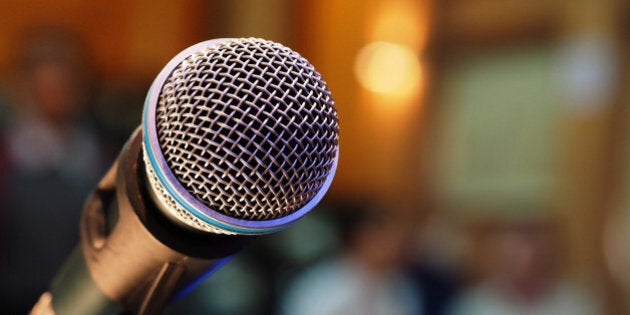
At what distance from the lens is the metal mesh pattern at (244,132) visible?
2.20ft

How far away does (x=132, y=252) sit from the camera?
30.5 inches

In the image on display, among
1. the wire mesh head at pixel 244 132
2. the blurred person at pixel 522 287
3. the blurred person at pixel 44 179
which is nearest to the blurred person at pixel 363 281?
the blurred person at pixel 522 287

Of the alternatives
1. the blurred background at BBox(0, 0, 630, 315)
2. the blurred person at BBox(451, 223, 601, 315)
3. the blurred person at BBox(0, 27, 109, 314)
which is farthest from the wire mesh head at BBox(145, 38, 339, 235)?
the blurred person at BBox(451, 223, 601, 315)

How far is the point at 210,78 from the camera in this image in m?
0.69

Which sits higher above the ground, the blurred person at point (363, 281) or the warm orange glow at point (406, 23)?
the warm orange glow at point (406, 23)

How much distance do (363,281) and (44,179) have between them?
147 cm

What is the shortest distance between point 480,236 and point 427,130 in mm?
794

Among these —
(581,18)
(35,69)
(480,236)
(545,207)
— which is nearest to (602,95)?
(581,18)

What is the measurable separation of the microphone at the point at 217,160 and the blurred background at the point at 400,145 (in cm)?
136

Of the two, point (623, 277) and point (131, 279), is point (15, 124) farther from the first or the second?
point (623, 277)

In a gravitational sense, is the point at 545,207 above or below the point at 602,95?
below

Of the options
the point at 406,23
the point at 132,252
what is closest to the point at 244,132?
the point at 132,252

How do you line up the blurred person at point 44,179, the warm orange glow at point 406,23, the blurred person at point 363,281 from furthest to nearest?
the warm orange glow at point 406,23, the blurred person at point 363,281, the blurred person at point 44,179

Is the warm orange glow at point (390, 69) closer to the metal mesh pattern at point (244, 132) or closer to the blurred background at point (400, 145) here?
the blurred background at point (400, 145)
